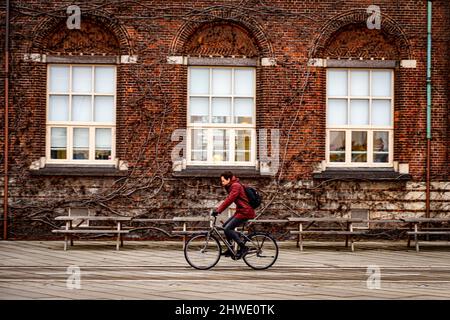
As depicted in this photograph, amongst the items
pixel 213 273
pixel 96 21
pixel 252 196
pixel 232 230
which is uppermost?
pixel 96 21

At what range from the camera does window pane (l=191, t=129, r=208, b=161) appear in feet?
68.3

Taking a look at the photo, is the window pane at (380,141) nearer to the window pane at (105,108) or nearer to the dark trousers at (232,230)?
the window pane at (105,108)

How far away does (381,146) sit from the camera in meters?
21.1

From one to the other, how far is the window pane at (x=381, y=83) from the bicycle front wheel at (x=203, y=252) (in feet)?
25.9

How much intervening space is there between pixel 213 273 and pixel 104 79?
26.1 feet

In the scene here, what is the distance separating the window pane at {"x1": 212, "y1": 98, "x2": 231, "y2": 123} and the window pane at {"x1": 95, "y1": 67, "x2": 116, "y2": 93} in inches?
102

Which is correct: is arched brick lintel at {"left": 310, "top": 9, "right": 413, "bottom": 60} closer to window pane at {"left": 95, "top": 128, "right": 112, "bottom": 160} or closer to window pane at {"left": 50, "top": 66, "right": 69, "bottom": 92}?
window pane at {"left": 95, "top": 128, "right": 112, "bottom": 160}

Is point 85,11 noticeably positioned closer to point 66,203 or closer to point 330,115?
point 66,203

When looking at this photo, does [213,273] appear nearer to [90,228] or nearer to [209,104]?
[90,228]

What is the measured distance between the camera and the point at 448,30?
20719mm

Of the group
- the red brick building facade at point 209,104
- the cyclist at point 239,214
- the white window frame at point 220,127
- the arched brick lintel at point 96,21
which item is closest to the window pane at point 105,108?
the red brick building facade at point 209,104

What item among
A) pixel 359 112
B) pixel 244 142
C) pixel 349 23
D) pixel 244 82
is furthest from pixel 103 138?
pixel 349 23

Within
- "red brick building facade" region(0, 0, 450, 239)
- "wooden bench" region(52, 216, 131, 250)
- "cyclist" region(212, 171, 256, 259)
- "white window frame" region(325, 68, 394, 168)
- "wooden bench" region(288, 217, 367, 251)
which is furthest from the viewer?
"white window frame" region(325, 68, 394, 168)

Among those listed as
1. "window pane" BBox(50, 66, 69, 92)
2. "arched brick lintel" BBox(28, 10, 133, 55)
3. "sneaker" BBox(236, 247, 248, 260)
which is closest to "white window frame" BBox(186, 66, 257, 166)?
"arched brick lintel" BBox(28, 10, 133, 55)
